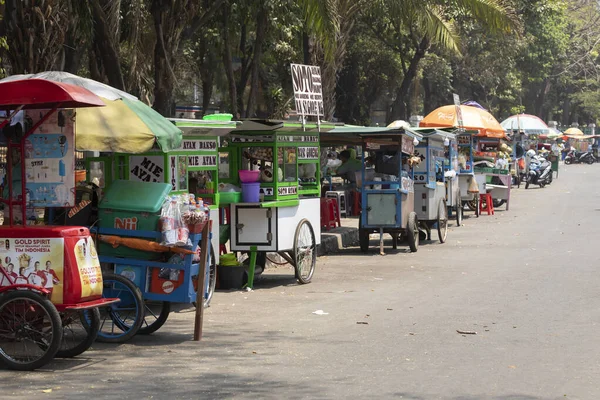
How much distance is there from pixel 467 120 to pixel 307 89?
43.2 ft

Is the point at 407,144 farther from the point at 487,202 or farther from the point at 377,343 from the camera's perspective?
the point at 487,202

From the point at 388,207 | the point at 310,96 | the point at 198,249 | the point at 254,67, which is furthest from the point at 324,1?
the point at 254,67

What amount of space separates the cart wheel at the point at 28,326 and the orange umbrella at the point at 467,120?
18.8 m

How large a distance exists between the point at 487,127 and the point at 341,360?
19404 millimetres

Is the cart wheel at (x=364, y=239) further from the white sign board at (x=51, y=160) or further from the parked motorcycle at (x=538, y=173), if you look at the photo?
the parked motorcycle at (x=538, y=173)

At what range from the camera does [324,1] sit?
1487 centimetres

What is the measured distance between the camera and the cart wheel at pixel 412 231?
1602 cm

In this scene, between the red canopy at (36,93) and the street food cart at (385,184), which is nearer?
the red canopy at (36,93)

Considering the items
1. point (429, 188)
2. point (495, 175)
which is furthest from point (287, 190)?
point (495, 175)

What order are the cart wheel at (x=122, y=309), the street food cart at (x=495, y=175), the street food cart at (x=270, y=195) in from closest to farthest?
the cart wheel at (x=122, y=309)
the street food cart at (x=270, y=195)
the street food cart at (x=495, y=175)

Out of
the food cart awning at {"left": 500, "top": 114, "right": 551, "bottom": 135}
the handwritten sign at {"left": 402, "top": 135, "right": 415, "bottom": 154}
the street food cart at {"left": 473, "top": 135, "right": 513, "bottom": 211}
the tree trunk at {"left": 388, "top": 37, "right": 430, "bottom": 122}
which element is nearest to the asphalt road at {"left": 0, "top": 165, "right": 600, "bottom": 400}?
the handwritten sign at {"left": 402, "top": 135, "right": 415, "bottom": 154}

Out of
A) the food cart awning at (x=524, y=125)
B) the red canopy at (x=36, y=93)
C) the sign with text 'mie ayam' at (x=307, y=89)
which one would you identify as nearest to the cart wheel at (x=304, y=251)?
the sign with text 'mie ayam' at (x=307, y=89)

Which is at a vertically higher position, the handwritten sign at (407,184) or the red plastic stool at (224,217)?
the handwritten sign at (407,184)

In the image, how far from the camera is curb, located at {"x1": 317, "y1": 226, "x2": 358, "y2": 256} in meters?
16.6
